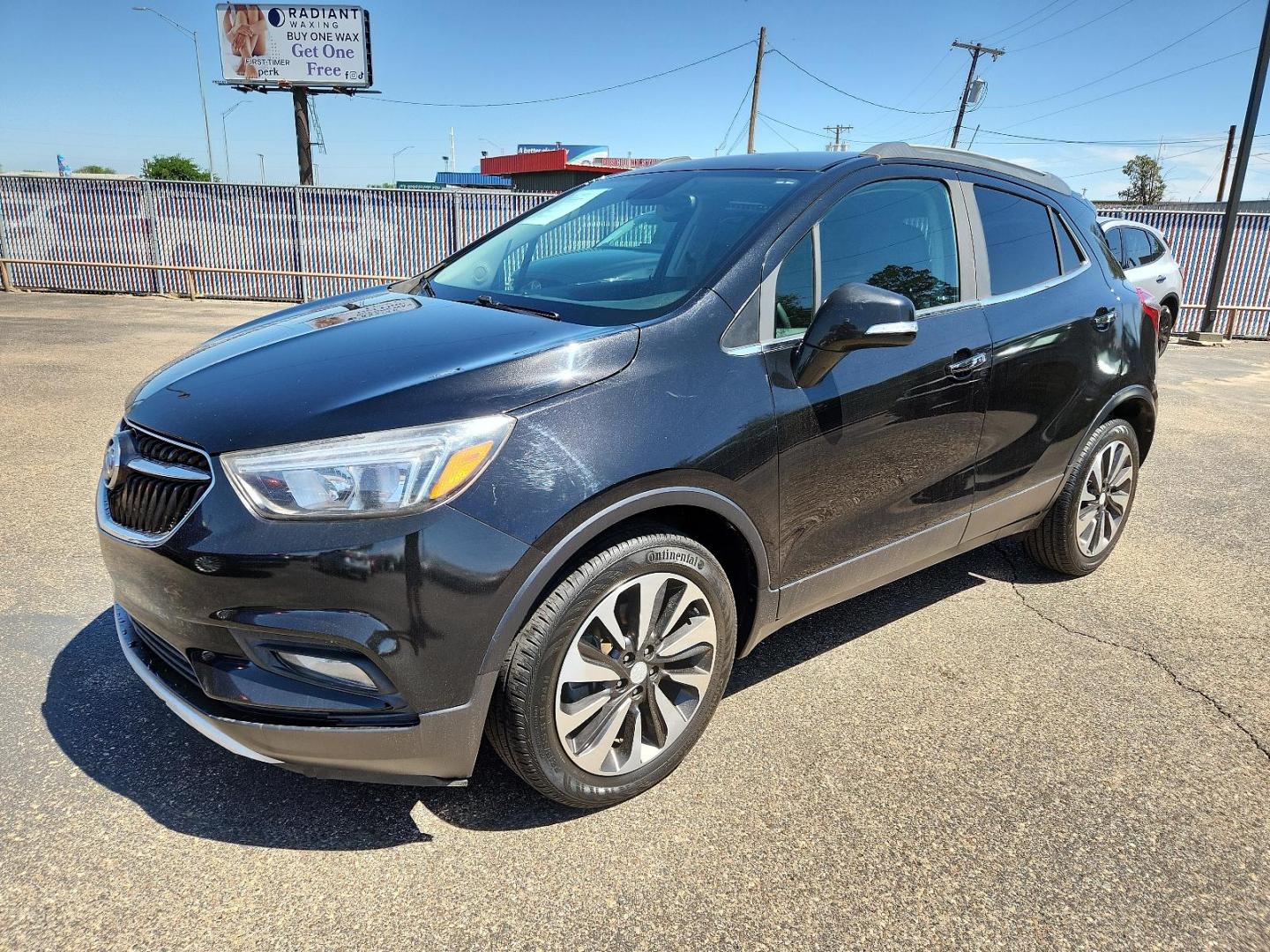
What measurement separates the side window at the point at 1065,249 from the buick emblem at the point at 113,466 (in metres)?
3.66

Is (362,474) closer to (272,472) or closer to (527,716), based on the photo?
(272,472)

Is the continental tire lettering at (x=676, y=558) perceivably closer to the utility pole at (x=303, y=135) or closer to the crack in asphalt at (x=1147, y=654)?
the crack in asphalt at (x=1147, y=654)

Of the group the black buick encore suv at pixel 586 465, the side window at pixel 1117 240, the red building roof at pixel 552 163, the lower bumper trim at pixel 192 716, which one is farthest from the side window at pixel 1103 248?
the red building roof at pixel 552 163

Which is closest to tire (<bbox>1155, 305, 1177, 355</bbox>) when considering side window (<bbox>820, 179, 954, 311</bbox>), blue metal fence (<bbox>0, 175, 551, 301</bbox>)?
side window (<bbox>820, 179, 954, 311</bbox>)

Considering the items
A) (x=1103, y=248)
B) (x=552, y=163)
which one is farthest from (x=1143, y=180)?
(x=1103, y=248)

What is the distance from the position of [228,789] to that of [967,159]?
11.4 feet

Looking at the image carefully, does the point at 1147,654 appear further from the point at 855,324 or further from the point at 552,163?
the point at 552,163

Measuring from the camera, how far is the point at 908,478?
10.0 feet

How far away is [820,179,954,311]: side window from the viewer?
114 inches

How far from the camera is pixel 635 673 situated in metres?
2.44

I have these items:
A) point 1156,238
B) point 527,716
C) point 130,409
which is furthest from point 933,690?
point 1156,238

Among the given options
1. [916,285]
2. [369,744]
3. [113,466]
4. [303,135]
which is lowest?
[369,744]

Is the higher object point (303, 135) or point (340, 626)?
→ point (303, 135)

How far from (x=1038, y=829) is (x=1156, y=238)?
35.4 ft
